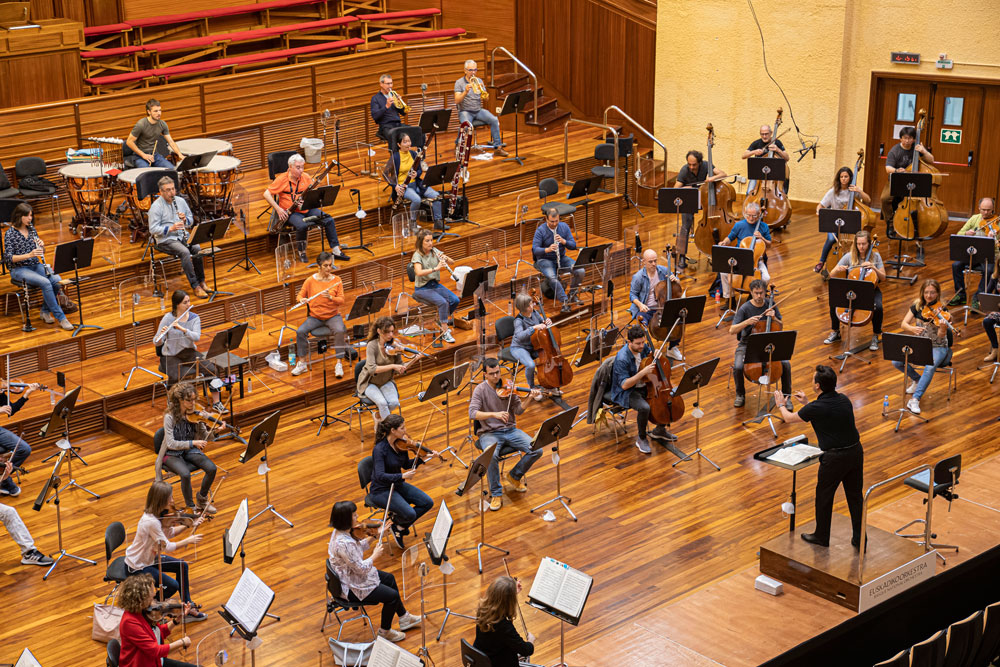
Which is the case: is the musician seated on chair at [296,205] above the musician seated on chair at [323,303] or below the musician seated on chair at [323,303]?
above

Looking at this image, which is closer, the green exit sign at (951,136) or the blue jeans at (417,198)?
the blue jeans at (417,198)

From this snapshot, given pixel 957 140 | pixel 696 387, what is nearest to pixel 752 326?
pixel 696 387

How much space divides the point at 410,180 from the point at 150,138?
2749 millimetres

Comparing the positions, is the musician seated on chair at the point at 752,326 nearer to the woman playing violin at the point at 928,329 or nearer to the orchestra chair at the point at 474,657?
the woman playing violin at the point at 928,329

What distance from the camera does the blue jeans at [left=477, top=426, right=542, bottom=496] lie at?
8.92m

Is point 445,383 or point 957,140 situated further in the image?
point 957,140

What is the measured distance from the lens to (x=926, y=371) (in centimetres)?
1041

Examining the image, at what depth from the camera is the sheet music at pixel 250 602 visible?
20.9 feet

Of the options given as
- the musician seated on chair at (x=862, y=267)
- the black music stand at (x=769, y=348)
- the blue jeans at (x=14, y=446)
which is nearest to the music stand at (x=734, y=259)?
the musician seated on chair at (x=862, y=267)

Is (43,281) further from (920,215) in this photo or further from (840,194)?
(920,215)

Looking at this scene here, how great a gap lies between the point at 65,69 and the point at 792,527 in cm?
1000

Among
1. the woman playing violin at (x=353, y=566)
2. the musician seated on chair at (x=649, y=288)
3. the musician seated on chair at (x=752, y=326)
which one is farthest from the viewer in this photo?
the musician seated on chair at (x=649, y=288)

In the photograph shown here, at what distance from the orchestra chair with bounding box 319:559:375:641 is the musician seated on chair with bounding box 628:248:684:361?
4.50 metres

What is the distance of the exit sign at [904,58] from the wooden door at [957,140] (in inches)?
16.9
